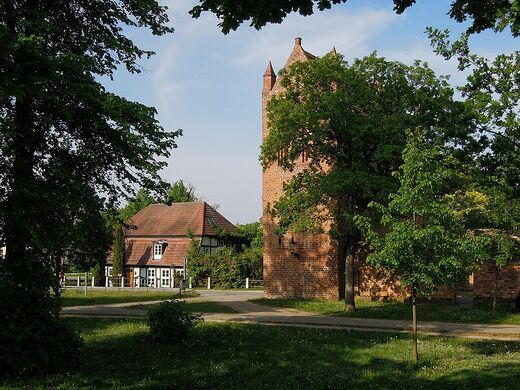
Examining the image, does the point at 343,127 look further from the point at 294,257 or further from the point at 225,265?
the point at 225,265

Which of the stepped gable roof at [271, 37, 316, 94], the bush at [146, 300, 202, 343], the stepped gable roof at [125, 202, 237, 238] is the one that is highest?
the stepped gable roof at [271, 37, 316, 94]

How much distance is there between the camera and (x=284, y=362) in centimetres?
1261

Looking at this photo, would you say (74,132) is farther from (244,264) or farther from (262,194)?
(244,264)

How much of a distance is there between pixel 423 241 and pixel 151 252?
4464cm

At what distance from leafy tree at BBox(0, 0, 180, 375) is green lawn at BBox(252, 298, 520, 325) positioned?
551 inches

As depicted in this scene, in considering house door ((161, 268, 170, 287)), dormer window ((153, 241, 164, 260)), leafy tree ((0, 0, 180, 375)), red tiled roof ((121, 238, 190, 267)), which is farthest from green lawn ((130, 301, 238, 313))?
dormer window ((153, 241, 164, 260))

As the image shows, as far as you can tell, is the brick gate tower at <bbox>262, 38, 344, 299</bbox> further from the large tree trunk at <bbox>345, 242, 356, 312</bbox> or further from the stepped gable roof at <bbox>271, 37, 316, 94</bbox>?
the large tree trunk at <bbox>345, 242, 356, 312</bbox>

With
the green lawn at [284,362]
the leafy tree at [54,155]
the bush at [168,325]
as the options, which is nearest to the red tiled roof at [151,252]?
the green lawn at [284,362]

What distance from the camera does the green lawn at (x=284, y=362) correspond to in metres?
10.7

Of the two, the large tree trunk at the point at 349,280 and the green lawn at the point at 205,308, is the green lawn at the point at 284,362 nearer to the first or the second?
the green lawn at the point at 205,308

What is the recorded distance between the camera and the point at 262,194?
34.3m

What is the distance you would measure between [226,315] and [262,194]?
1262cm

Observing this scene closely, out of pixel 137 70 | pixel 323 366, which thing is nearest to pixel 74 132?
pixel 137 70

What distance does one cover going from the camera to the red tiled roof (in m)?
52.6
